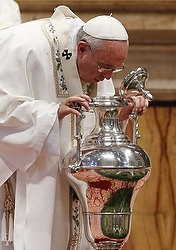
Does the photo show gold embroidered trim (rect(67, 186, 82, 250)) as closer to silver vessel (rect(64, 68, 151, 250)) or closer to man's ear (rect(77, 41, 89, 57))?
silver vessel (rect(64, 68, 151, 250))

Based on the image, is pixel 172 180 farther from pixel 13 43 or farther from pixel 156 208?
pixel 13 43

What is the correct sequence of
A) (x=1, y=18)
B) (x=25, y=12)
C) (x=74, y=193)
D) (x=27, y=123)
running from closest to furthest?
1. (x=27, y=123)
2. (x=74, y=193)
3. (x=1, y=18)
4. (x=25, y=12)

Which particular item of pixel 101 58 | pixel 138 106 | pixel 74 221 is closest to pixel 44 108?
pixel 101 58

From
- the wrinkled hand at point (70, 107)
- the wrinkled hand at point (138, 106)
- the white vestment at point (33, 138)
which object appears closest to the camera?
the wrinkled hand at point (70, 107)

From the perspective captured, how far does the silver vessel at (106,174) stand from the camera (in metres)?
3.11

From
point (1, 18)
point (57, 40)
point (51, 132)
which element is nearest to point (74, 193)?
point (51, 132)

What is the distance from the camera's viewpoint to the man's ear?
10.7ft

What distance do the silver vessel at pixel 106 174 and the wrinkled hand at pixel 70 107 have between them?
4 centimetres

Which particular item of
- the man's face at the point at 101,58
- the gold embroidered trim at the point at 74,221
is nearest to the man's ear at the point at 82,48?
the man's face at the point at 101,58

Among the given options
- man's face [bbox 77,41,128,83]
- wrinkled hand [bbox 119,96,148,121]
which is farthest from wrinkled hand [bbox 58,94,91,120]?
wrinkled hand [bbox 119,96,148,121]

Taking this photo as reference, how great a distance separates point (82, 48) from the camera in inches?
129

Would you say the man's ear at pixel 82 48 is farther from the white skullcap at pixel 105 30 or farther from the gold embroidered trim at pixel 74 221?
the gold embroidered trim at pixel 74 221

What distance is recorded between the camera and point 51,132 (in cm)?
318

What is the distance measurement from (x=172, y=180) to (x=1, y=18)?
4.28 feet
